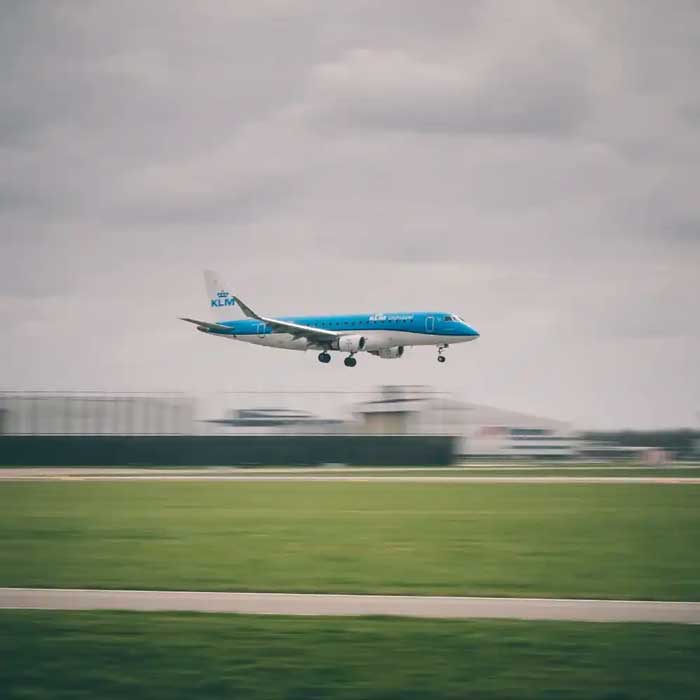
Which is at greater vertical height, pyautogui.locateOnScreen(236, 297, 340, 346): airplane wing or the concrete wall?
pyautogui.locateOnScreen(236, 297, 340, 346): airplane wing

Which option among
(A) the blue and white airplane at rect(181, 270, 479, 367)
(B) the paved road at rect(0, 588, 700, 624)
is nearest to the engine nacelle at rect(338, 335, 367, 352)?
(A) the blue and white airplane at rect(181, 270, 479, 367)

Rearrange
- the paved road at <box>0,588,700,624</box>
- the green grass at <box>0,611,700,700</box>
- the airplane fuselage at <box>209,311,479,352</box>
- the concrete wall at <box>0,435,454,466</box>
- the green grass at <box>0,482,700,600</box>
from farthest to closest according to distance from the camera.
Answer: the airplane fuselage at <box>209,311,479,352</box>, the concrete wall at <box>0,435,454,466</box>, the green grass at <box>0,482,700,600</box>, the paved road at <box>0,588,700,624</box>, the green grass at <box>0,611,700,700</box>

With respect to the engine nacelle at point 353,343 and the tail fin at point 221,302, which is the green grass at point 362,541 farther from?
the tail fin at point 221,302

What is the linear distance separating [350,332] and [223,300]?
49.1ft

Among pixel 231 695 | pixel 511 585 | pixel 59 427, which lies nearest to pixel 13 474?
pixel 59 427

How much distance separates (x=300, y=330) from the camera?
70688mm

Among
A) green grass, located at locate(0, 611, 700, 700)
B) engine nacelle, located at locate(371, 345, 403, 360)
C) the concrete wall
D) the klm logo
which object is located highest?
the klm logo

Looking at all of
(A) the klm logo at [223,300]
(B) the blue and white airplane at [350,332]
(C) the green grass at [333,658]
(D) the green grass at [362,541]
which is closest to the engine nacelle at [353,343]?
(B) the blue and white airplane at [350,332]

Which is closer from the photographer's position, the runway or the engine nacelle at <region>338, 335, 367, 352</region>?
the runway

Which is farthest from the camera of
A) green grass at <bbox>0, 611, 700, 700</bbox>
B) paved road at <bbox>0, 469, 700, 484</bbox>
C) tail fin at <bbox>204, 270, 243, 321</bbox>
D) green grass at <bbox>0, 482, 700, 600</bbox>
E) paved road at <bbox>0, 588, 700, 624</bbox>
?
tail fin at <bbox>204, 270, 243, 321</bbox>

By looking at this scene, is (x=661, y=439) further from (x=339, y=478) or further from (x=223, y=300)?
(x=339, y=478)

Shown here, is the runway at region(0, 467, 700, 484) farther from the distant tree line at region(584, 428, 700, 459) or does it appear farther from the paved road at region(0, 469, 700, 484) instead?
the distant tree line at region(584, 428, 700, 459)

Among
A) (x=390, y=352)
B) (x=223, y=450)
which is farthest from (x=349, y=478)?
(x=390, y=352)

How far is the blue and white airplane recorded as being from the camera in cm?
6831
